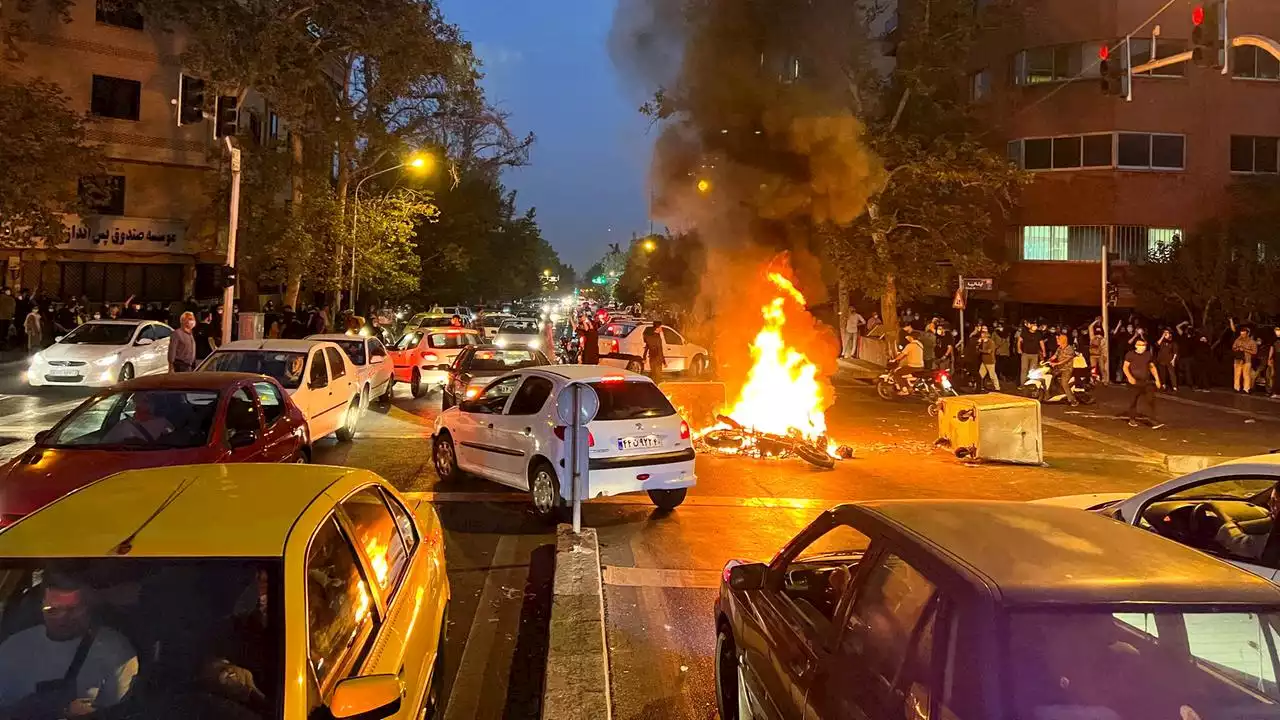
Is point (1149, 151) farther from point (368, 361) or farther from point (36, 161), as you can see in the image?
point (36, 161)

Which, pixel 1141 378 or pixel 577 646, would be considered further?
pixel 1141 378

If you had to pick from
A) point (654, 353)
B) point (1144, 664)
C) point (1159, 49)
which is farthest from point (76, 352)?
point (1159, 49)

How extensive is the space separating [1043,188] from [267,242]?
25.8 metres

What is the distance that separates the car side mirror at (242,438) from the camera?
23.4 feet

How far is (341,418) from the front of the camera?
12.4 m

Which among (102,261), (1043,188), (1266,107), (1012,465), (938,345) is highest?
(1266,107)

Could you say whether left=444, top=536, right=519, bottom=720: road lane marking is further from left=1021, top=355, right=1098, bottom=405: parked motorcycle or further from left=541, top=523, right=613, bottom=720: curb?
left=1021, top=355, right=1098, bottom=405: parked motorcycle

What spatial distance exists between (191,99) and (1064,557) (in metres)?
14.7

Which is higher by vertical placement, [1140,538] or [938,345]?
[938,345]

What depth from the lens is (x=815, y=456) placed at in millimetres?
11531

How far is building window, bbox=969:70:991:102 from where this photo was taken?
33344mm

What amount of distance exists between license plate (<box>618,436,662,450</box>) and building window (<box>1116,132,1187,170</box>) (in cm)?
2794

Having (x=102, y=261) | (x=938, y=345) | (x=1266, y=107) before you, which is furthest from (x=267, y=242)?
(x=1266, y=107)

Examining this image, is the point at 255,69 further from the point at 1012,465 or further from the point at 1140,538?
the point at 1140,538
